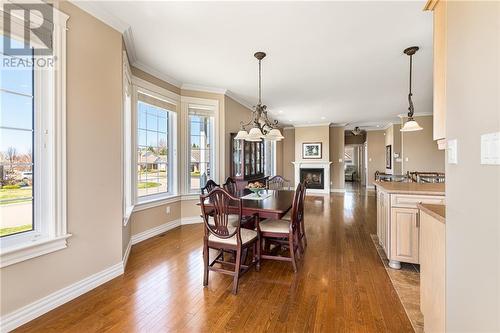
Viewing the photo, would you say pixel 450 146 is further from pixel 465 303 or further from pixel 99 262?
pixel 99 262

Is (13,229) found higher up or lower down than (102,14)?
lower down

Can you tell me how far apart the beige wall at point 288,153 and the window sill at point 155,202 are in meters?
6.12

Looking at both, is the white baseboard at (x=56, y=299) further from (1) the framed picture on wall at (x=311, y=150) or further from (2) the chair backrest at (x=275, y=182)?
(1) the framed picture on wall at (x=311, y=150)

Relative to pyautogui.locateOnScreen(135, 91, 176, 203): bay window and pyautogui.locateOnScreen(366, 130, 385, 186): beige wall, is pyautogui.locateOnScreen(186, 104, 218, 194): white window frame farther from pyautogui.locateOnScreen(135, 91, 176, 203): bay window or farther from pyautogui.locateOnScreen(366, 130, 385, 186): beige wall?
pyautogui.locateOnScreen(366, 130, 385, 186): beige wall

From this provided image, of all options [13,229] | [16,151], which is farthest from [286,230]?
[16,151]

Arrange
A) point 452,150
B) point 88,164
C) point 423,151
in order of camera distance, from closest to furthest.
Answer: point 452,150 → point 88,164 → point 423,151

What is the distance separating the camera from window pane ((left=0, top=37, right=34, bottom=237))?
69.7 inches

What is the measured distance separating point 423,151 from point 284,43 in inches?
246

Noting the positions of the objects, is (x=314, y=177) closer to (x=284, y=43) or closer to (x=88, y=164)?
(x=284, y=43)

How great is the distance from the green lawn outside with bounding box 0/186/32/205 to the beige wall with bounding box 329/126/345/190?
29.3ft

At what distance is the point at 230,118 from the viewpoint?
5152 mm

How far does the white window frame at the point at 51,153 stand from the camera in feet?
6.34

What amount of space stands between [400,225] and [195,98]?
3929 millimetres

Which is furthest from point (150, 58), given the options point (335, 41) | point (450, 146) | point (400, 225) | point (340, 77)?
point (400, 225)
